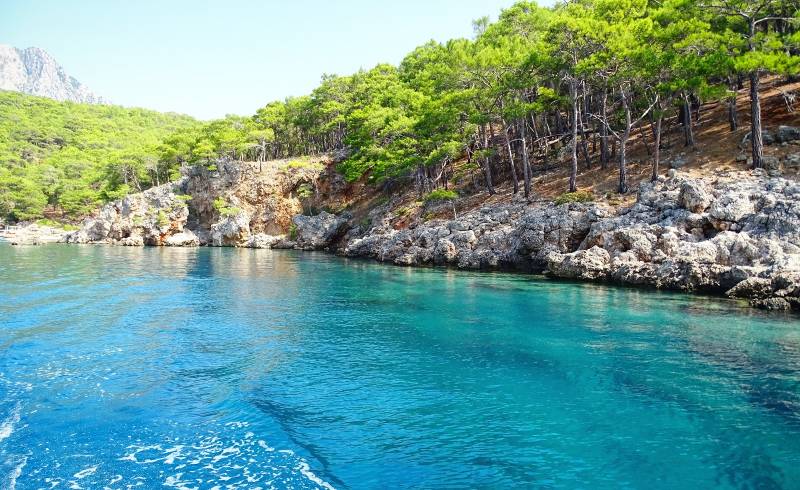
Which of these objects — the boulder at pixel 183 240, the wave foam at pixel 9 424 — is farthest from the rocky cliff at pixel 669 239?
the boulder at pixel 183 240

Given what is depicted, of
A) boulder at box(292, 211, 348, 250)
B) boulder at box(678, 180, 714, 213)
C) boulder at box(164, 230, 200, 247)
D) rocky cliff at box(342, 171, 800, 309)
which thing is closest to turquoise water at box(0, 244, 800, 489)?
rocky cliff at box(342, 171, 800, 309)

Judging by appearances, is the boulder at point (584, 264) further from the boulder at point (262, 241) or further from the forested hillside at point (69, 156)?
the forested hillside at point (69, 156)

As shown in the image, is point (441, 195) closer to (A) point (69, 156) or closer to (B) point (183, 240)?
(B) point (183, 240)

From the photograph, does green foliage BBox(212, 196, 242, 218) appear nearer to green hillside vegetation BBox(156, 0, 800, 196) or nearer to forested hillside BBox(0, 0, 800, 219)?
forested hillside BBox(0, 0, 800, 219)

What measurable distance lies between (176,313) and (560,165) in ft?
133

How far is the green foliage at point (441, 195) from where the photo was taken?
4975cm

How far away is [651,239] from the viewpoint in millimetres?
31500

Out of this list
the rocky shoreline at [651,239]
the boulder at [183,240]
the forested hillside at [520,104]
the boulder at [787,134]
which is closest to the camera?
the rocky shoreline at [651,239]

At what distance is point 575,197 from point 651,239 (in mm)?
→ 9223

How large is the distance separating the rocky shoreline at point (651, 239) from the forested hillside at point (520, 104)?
4.88 metres

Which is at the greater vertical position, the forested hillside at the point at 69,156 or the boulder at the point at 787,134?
the forested hillside at the point at 69,156

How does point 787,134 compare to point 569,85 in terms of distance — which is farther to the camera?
point 569,85

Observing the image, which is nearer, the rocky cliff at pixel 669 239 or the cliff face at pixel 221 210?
the rocky cliff at pixel 669 239

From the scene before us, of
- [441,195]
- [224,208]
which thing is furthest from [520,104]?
[224,208]
